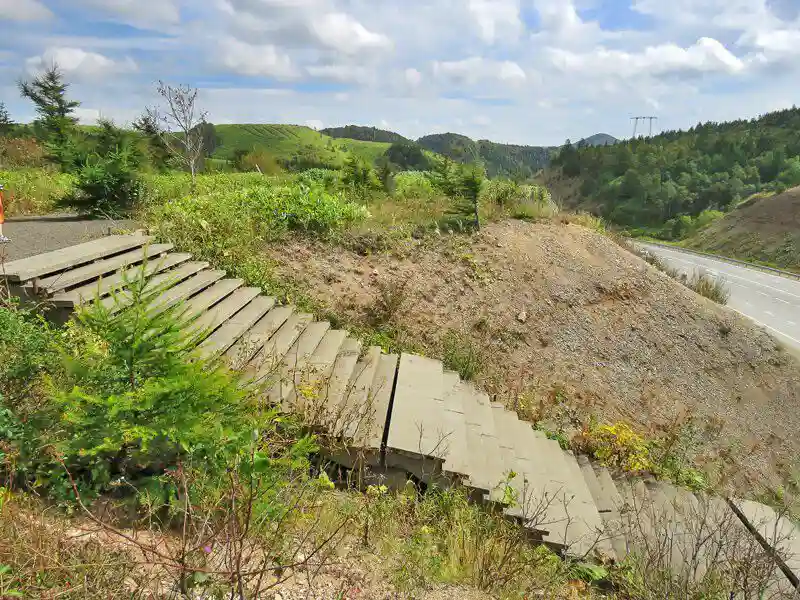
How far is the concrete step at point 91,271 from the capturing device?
5273 millimetres

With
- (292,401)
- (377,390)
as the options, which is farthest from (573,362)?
(292,401)

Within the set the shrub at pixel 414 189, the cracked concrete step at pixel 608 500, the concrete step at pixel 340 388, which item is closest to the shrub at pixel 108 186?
the concrete step at pixel 340 388

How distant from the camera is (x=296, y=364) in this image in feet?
16.6

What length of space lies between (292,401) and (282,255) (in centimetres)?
585

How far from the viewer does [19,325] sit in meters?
4.23

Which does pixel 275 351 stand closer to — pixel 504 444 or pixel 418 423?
pixel 418 423

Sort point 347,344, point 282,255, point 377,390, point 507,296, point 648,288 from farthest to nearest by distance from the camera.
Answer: point 648,288
point 507,296
point 282,255
point 347,344
point 377,390

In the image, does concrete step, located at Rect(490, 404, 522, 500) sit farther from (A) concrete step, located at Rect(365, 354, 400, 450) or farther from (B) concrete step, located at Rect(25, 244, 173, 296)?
(B) concrete step, located at Rect(25, 244, 173, 296)

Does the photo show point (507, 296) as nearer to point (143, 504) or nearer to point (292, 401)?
point (292, 401)

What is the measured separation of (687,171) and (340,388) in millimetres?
87057

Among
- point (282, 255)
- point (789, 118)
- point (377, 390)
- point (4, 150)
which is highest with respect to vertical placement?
point (789, 118)

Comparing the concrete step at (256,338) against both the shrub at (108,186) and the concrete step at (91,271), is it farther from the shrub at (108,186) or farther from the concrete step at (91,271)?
the shrub at (108,186)

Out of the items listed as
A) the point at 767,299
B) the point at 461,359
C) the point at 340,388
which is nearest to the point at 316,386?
the point at 340,388

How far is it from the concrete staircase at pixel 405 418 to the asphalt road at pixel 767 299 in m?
15.4
